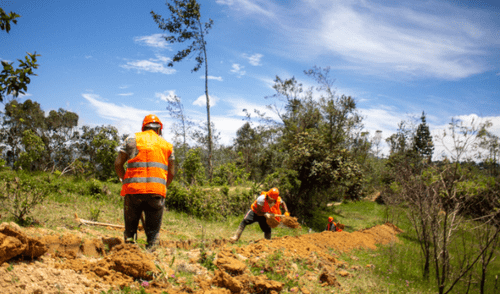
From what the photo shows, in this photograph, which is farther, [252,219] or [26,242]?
[252,219]

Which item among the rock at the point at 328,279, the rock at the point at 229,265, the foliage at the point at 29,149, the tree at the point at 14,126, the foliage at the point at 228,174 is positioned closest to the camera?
the rock at the point at 229,265

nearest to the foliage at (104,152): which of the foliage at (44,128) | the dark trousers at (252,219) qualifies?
the dark trousers at (252,219)

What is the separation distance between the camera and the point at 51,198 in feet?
24.9

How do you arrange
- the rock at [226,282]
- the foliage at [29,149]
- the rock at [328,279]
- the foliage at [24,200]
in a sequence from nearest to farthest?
the rock at [226,282] → the foliage at [24,200] → the rock at [328,279] → the foliage at [29,149]

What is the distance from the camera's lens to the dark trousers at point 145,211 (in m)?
4.05

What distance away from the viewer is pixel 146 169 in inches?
158

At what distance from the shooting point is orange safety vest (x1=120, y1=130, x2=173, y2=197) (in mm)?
3984

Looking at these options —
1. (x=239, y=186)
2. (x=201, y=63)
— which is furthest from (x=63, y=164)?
(x=239, y=186)

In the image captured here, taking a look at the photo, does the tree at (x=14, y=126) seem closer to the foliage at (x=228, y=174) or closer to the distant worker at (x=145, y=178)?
the foliage at (x=228, y=174)

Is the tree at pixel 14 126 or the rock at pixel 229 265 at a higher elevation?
the tree at pixel 14 126

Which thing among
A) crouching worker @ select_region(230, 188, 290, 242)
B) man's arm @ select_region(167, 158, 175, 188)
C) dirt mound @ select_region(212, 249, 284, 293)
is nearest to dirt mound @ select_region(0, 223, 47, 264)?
man's arm @ select_region(167, 158, 175, 188)

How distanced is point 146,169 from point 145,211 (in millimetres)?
607

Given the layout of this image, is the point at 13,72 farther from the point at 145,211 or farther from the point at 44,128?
the point at 44,128

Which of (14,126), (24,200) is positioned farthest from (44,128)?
(24,200)
